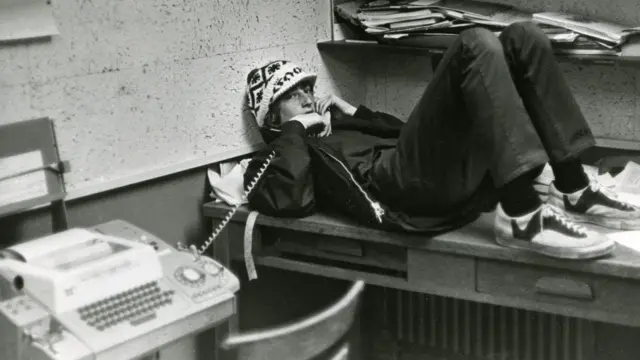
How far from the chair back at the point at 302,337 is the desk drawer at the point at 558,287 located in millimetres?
827

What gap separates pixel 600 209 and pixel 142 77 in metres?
1.30

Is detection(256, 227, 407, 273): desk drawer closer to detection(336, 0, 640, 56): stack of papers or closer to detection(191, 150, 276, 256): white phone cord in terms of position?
detection(191, 150, 276, 256): white phone cord

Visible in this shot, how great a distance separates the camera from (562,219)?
193 centimetres

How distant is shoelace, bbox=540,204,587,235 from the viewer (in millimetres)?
1906

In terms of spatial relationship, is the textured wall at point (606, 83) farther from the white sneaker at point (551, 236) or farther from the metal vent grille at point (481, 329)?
the white sneaker at point (551, 236)

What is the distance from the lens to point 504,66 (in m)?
1.94

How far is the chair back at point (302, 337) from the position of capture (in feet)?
3.56

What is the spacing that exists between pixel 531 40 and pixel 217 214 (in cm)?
104

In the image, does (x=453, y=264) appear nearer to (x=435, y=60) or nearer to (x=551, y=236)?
(x=551, y=236)

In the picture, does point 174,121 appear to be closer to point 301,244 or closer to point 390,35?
point 301,244

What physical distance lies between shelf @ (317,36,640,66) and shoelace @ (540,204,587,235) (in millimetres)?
691

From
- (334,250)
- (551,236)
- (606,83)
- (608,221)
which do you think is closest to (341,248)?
(334,250)

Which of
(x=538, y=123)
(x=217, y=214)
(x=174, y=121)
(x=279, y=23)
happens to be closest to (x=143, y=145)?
(x=174, y=121)

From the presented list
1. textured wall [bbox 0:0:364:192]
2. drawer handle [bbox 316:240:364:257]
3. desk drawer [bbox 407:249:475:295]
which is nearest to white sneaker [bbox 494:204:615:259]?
desk drawer [bbox 407:249:475:295]
